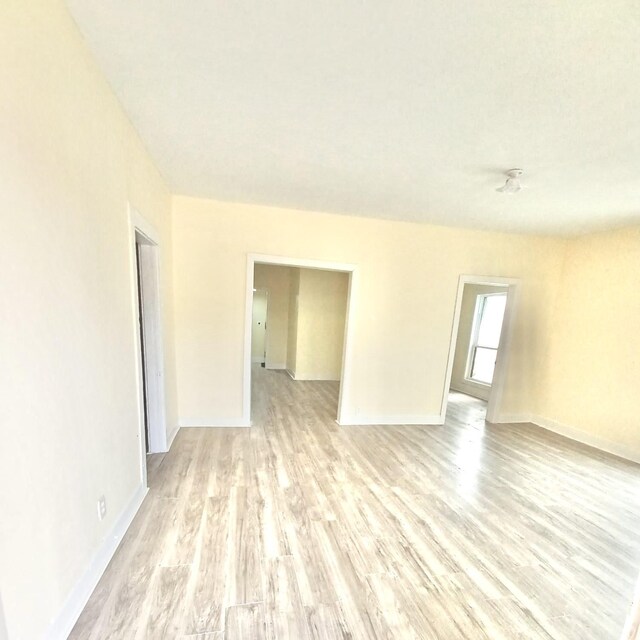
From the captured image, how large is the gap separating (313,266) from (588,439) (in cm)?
408

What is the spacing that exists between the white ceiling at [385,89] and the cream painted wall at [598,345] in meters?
1.52

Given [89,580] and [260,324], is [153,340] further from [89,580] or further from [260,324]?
[260,324]

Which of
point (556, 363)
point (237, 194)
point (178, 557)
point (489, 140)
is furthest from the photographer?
point (556, 363)

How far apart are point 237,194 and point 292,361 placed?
4.04 meters

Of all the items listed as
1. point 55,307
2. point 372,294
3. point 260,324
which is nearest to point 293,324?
point 260,324

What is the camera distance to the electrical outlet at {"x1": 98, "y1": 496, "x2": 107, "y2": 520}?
59.4 inches

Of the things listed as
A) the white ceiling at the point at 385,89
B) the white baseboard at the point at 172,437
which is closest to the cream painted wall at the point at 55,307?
the white ceiling at the point at 385,89

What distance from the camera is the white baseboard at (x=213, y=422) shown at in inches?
134

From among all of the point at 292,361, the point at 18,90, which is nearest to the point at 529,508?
the point at 18,90

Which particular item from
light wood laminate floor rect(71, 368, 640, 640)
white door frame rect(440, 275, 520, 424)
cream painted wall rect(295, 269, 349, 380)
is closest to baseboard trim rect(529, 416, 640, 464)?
light wood laminate floor rect(71, 368, 640, 640)

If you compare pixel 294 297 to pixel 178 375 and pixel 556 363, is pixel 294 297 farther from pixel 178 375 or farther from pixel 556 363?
pixel 556 363

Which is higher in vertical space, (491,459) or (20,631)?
(20,631)

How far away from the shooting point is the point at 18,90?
0.91m

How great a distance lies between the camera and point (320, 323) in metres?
6.07
